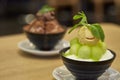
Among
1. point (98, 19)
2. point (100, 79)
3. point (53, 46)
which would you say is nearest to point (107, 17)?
point (98, 19)

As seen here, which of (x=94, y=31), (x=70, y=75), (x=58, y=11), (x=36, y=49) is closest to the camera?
(x=94, y=31)

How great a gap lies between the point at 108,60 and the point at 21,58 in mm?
442

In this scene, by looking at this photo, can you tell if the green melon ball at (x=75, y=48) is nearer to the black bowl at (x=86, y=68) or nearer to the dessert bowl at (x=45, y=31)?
the black bowl at (x=86, y=68)

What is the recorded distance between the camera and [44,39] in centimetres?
118

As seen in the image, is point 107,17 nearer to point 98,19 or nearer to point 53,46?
point 98,19

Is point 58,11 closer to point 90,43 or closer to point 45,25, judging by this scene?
point 45,25

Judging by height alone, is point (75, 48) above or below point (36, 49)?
above

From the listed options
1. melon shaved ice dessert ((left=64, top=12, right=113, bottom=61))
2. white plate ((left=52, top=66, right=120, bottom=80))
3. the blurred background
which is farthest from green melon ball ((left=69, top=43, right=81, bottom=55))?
the blurred background

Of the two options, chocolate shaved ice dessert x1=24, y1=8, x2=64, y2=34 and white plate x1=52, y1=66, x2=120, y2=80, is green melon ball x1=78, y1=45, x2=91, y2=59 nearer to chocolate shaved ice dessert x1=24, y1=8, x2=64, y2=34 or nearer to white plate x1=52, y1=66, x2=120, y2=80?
white plate x1=52, y1=66, x2=120, y2=80

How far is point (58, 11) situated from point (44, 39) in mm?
2932

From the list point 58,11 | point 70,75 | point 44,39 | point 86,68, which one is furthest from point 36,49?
point 58,11

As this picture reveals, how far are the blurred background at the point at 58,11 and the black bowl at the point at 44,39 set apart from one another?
2.19 meters

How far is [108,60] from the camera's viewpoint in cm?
82

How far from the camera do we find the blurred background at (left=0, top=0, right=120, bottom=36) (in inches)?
141
